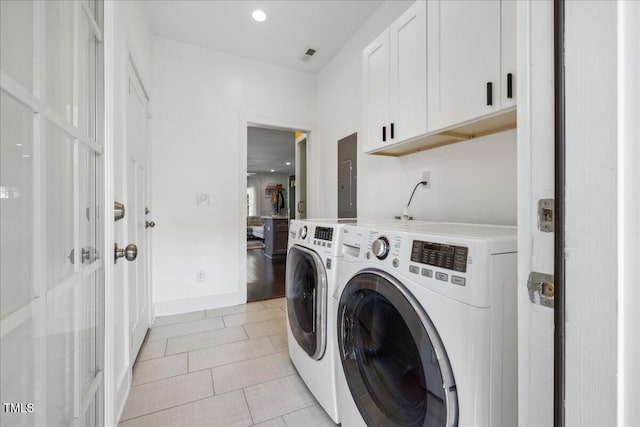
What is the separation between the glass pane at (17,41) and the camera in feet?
1.56

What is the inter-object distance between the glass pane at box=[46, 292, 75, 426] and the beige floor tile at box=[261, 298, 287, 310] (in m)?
2.16

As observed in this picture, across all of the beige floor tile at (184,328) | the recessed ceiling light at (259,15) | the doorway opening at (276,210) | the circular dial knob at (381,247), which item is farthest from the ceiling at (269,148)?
the circular dial knob at (381,247)

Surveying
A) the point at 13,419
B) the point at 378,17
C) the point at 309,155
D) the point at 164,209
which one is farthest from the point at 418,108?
the point at 164,209

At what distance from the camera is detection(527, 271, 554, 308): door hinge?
432 millimetres

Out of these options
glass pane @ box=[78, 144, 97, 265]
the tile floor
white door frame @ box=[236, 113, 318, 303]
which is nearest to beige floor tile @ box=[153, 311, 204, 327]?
the tile floor

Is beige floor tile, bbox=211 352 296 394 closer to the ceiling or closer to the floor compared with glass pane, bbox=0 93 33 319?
closer to the floor

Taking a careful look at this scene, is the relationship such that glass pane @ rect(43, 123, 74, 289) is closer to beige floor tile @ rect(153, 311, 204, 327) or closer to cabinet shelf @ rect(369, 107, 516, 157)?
cabinet shelf @ rect(369, 107, 516, 157)

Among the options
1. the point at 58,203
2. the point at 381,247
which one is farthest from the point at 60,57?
the point at 381,247

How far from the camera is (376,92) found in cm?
178

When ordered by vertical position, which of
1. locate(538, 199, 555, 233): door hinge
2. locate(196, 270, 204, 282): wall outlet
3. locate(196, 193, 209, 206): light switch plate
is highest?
locate(196, 193, 209, 206): light switch plate

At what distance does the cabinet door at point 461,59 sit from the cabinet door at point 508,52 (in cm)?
2

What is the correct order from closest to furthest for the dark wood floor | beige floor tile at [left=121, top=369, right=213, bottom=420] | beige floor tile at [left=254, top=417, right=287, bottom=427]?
beige floor tile at [left=254, top=417, right=287, bottom=427] < beige floor tile at [left=121, top=369, right=213, bottom=420] < the dark wood floor

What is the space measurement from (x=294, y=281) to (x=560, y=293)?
1.37 meters

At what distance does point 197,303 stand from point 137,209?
1265mm
